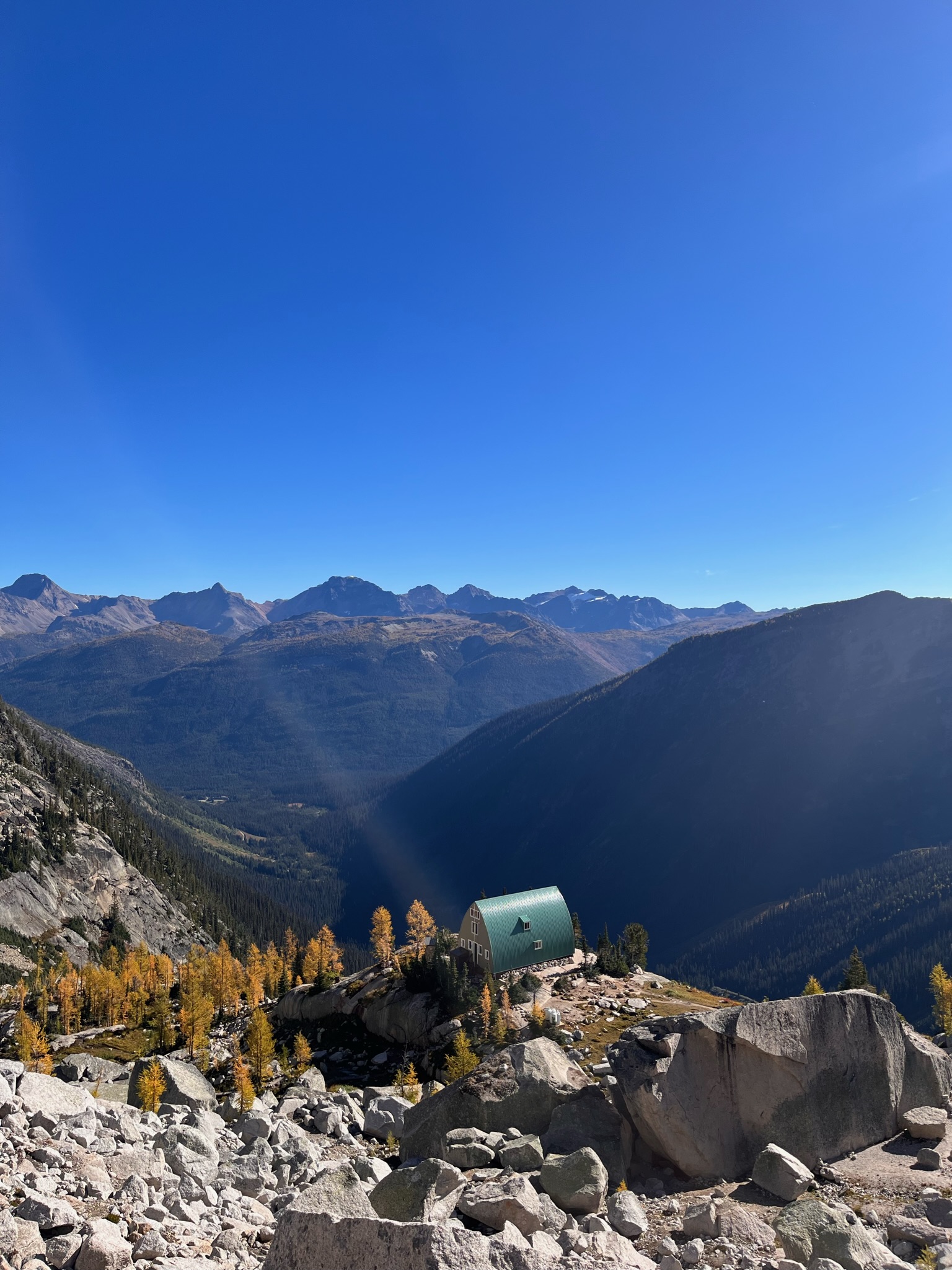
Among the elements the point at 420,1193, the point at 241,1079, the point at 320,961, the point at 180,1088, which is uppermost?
the point at 420,1193

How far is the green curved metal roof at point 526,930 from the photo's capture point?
89500 millimetres

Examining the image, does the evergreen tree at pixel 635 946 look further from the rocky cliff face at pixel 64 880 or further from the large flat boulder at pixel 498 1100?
the rocky cliff face at pixel 64 880

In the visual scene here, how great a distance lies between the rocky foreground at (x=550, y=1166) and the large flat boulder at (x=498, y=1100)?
0.36 feet

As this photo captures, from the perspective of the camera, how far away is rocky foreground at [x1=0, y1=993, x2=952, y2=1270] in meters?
18.2

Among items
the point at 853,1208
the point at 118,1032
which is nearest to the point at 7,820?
the point at 118,1032

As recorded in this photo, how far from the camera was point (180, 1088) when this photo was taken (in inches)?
2013

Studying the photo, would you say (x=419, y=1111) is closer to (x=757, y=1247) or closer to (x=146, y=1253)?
(x=757, y=1247)

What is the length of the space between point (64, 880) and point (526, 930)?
135893mm

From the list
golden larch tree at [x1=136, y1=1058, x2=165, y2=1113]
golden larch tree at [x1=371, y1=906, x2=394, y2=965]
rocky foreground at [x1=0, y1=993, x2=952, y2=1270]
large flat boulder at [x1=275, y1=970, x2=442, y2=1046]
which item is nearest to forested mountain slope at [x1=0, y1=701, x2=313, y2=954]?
golden larch tree at [x1=371, y1=906, x2=394, y2=965]

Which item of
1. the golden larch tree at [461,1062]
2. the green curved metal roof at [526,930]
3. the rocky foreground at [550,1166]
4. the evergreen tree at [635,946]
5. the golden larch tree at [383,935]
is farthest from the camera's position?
the golden larch tree at [383,935]

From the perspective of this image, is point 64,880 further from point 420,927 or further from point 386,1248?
point 386,1248

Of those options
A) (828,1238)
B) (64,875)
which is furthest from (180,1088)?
(64,875)

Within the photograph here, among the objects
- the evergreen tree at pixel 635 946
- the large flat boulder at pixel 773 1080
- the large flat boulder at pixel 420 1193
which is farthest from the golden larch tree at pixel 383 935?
the large flat boulder at pixel 420 1193

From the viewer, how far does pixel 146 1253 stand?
1728cm
